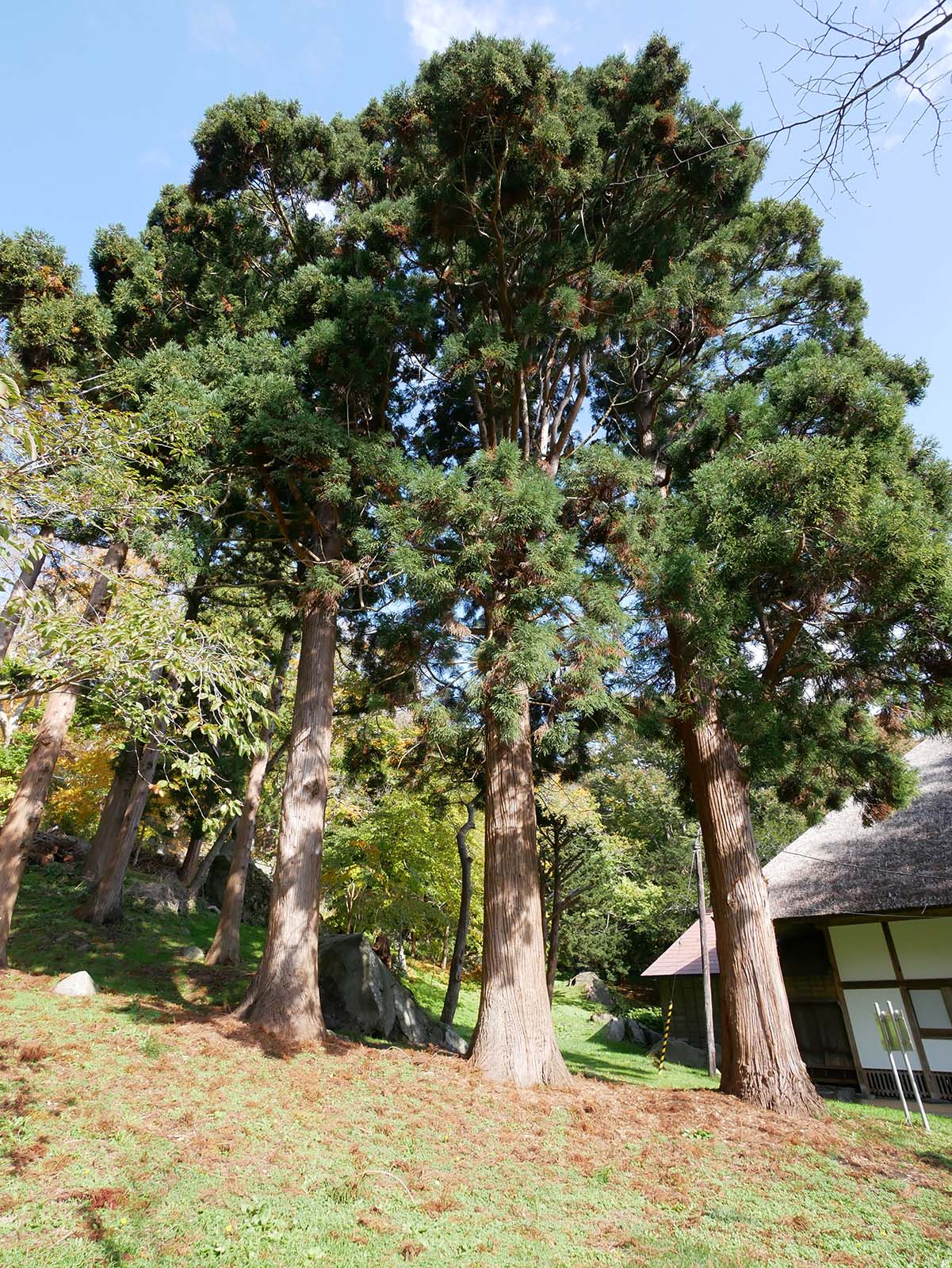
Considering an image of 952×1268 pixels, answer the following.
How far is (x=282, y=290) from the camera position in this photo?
384 inches

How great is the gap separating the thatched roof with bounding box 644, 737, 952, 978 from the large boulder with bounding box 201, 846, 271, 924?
14.9 meters

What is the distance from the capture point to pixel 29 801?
9352 mm

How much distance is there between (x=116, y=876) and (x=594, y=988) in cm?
1885

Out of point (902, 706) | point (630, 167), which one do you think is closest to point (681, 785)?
point (902, 706)

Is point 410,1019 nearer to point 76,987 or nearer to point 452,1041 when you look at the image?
point 452,1041

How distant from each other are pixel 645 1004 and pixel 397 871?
17100mm

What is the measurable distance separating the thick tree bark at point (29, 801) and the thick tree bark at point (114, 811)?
3.47 meters

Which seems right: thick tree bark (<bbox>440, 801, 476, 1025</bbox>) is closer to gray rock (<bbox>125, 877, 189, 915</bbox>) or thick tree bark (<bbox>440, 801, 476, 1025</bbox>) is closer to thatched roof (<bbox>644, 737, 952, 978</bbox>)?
thatched roof (<bbox>644, 737, 952, 978</bbox>)

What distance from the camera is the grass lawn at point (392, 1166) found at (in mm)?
3338

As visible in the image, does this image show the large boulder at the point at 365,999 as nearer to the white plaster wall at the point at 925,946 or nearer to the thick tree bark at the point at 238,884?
the thick tree bark at the point at 238,884

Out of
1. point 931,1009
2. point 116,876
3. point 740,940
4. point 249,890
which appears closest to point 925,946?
point 931,1009

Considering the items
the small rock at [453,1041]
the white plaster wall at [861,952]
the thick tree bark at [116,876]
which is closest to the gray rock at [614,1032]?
the white plaster wall at [861,952]

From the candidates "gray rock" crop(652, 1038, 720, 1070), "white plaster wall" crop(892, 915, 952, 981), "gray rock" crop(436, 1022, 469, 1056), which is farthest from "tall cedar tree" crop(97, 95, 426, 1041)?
"gray rock" crop(652, 1038, 720, 1070)

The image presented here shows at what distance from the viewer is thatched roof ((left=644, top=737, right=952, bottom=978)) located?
10641 mm
